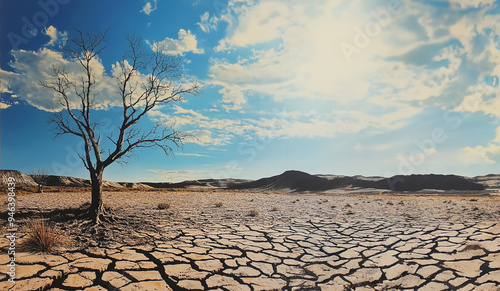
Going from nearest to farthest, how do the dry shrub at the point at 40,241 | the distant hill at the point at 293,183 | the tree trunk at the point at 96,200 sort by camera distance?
the dry shrub at the point at 40,241, the tree trunk at the point at 96,200, the distant hill at the point at 293,183

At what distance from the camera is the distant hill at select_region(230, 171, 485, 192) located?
58312 millimetres

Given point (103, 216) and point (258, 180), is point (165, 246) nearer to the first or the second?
point (103, 216)

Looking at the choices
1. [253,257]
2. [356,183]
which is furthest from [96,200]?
[356,183]

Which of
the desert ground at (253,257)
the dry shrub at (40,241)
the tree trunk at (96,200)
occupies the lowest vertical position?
the desert ground at (253,257)

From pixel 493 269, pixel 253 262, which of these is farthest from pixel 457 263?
pixel 253 262

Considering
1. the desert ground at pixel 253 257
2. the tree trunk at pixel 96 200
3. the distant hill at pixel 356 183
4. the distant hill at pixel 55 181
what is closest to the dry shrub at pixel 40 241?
the desert ground at pixel 253 257

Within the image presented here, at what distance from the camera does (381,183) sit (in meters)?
61.8

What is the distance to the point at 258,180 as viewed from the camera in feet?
271

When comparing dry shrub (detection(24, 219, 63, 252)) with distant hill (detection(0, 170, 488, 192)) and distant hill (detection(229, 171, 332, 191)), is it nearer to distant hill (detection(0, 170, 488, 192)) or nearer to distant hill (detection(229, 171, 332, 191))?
distant hill (detection(0, 170, 488, 192))

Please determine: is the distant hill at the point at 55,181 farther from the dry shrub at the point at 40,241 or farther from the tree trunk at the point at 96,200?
the dry shrub at the point at 40,241

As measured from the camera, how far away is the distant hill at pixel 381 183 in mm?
58312

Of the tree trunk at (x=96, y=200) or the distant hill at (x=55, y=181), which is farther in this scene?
the distant hill at (x=55, y=181)

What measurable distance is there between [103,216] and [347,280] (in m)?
6.06

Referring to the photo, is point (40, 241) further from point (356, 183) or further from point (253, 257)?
point (356, 183)
